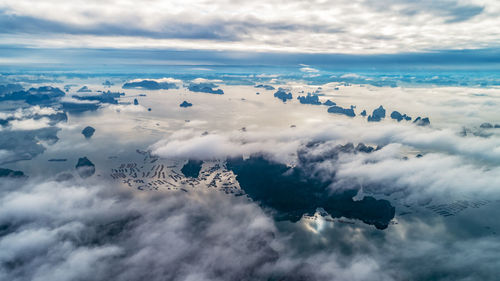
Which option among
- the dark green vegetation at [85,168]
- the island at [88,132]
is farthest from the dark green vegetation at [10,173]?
the island at [88,132]

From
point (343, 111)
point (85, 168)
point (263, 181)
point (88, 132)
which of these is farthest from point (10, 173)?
point (343, 111)

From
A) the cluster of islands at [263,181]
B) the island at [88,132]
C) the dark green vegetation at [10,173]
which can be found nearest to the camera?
the cluster of islands at [263,181]

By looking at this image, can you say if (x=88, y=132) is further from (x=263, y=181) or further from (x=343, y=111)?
(x=343, y=111)

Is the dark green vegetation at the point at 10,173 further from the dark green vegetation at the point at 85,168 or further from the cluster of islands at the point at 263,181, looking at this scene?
the dark green vegetation at the point at 85,168

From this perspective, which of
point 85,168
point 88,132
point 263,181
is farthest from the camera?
point 88,132

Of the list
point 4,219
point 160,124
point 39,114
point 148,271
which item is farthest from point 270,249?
point 39,114

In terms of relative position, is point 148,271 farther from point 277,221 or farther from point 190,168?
point 190,168

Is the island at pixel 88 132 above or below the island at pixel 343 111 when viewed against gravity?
below

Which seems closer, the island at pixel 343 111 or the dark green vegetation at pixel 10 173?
the dark green vegetation at pixel 10 173

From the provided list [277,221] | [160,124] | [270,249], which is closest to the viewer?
[270,249]

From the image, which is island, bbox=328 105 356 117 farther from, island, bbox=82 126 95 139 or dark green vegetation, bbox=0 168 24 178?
dark green vegetation, bbox=0 168 24 178

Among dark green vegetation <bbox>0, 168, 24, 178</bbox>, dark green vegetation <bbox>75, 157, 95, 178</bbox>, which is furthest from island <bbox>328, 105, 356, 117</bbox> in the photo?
A: dark green vegetation <bbox>0, 168, 24, 178</bbox>
